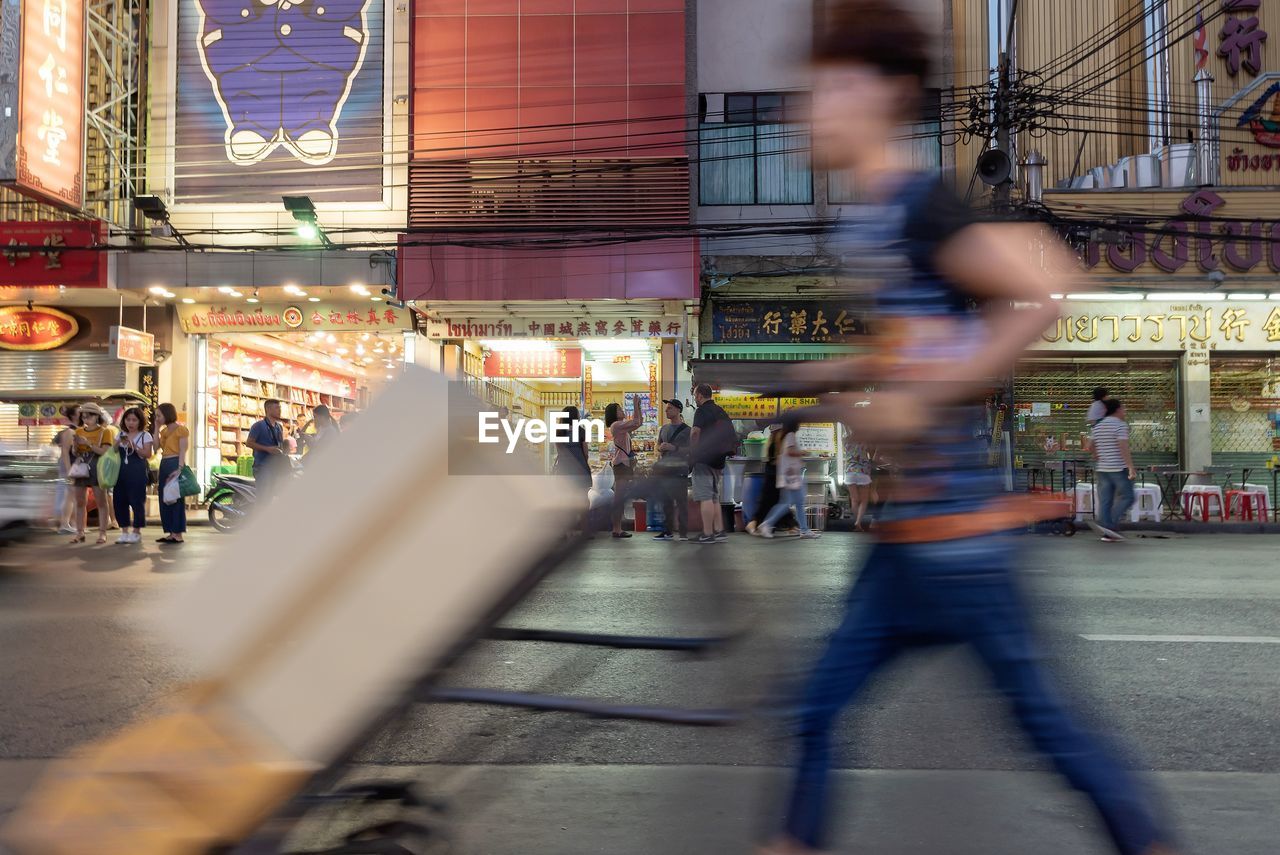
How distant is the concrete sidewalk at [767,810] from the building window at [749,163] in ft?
52.6

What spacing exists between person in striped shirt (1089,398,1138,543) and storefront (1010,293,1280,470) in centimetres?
609

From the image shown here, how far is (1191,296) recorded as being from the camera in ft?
55.5

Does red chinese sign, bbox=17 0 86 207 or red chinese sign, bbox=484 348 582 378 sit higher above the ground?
red chinese sign, bbox=17 0 86 207

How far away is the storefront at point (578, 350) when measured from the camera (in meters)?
16.9


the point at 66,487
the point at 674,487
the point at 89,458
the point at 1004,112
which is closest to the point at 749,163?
the point at 1004,112

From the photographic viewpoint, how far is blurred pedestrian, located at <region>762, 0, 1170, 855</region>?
1.85 m

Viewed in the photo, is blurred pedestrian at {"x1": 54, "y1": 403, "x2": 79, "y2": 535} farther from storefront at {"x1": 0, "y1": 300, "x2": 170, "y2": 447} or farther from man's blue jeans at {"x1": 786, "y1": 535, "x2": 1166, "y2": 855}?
man's blue jeans at {"x1": 786, "y1": 535, "x2": 1166, "y2": 855}

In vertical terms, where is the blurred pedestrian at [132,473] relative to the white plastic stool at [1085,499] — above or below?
above

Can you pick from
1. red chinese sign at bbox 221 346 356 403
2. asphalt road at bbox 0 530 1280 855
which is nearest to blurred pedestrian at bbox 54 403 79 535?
red chinese sign at bbox 221 346 356 403

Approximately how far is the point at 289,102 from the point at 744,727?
57.5ft

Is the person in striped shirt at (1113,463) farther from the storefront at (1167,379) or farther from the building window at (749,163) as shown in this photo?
the building window at (749,163)

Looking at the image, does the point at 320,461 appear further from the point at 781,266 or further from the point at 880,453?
the point at 781,266

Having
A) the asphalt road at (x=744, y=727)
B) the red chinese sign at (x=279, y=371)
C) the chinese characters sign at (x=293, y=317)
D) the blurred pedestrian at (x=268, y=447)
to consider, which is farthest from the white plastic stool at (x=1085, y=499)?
the red chinese sign at (x=279, y=371)

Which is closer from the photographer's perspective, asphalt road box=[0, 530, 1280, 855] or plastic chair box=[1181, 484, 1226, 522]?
asphalt road box=[0, 530, 1280, 855]
